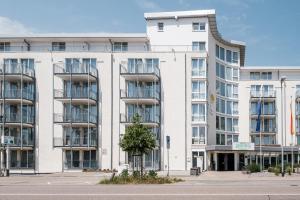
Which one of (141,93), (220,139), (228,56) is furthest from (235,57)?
(141,93)

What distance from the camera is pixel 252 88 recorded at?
72.2 m

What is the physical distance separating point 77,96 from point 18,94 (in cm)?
674

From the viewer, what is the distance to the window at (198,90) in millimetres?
58000

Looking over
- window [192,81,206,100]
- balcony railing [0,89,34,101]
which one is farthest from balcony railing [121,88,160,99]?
balcony railing [0,89,34,101]

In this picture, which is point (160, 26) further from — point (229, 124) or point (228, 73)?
point (229, 124)

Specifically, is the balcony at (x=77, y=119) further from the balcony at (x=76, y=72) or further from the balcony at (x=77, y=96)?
the balcony at (x=76, y=72)

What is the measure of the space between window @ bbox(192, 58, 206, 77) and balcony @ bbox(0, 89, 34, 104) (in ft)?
62.3

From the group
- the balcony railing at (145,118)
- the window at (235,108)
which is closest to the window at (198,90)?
the balcony railing at (145,118)

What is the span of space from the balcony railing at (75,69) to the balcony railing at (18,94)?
4.09m

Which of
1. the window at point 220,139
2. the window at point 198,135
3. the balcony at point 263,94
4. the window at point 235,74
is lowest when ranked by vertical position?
the window at point 220,139


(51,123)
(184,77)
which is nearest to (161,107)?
(184,77)

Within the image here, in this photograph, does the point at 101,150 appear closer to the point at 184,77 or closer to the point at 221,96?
the point at 184,77

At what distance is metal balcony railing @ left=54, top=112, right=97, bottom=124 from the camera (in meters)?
55.5

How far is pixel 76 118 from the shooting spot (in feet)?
183
